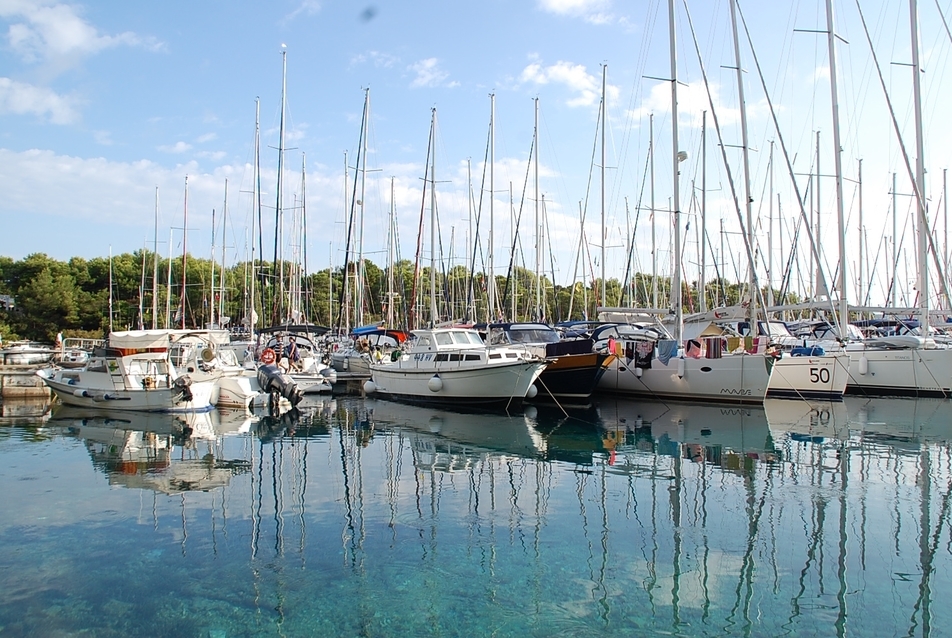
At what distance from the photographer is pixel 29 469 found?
14.8 m

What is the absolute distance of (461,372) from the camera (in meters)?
24.9

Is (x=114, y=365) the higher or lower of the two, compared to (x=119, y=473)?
higher

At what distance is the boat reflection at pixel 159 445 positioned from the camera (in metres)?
13.8

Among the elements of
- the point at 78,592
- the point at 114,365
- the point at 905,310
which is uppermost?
the point at 905,310

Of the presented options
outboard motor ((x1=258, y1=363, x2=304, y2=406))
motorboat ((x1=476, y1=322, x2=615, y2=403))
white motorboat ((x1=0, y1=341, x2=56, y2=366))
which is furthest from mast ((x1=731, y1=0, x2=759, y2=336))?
white motorboat ((x1=0, y1=341, x2=56, y2=366))

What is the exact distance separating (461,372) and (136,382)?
1126 cm

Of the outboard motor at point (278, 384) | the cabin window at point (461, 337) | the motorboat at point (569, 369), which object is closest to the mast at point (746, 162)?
the motorboat at point (569, 369)

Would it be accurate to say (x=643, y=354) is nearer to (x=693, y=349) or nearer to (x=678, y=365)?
(x=678, y=365)

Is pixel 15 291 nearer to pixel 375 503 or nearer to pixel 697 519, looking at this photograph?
pixel 375 503

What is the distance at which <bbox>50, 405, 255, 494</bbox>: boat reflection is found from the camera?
45.3 feet

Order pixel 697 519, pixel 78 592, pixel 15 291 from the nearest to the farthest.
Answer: pixel 78 592 < pixel 697 519 < pixel 15 291

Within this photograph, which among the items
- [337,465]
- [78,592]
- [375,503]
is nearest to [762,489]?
[375,503]

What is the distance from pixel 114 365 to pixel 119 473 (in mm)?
11791

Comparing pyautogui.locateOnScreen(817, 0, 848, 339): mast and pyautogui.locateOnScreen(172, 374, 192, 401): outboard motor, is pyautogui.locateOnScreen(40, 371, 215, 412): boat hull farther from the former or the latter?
pyautogui.locateOnScreen(817, 0, 848, 339): mast
